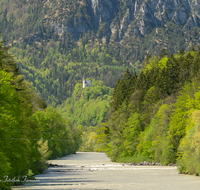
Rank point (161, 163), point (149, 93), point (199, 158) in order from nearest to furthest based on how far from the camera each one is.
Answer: point (199, 158) < point (161, 163) < point (149, 93)

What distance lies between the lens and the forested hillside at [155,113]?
81.4 meters

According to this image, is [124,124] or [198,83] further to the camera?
[124,124]

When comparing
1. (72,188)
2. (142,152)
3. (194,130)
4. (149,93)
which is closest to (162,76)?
(149,93)

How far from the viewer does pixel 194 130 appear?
194 ft

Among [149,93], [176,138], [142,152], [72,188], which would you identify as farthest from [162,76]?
[72,188]

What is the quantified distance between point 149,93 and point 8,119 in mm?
71029

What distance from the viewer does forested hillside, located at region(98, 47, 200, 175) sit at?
8144 cm

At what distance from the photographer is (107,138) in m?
124

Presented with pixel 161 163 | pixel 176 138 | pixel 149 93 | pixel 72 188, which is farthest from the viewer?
pixel 149 93

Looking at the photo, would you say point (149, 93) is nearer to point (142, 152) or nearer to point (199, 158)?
point (142, 152)

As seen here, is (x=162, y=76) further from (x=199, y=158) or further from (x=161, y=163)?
(x=199, y=158)

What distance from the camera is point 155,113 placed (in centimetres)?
10094

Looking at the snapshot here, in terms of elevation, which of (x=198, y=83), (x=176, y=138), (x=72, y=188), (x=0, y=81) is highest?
(x=198, y=83)

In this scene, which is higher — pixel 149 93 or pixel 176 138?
pixel 149 93
